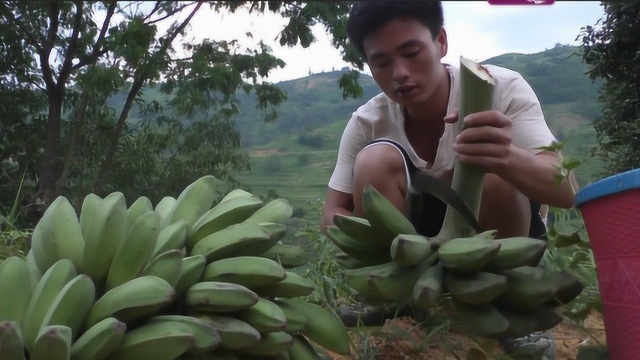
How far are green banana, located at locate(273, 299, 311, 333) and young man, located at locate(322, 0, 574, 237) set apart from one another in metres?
0.52

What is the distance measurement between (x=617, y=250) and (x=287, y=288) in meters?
0.51

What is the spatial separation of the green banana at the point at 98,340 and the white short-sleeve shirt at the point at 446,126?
96 centimetres

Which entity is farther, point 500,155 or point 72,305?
point 500,155

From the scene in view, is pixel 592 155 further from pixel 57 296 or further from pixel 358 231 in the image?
pixel 57 296

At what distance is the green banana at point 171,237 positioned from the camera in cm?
107

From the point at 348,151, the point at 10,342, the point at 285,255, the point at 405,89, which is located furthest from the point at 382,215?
the point at 348,151

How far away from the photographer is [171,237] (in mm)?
1089

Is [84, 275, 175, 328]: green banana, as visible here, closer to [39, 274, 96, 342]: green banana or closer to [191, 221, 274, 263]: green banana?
[39, 274, 96, 342]: green banana

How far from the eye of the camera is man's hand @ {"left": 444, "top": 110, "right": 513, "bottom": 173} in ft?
4.04

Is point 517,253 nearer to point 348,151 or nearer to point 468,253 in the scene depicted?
point 468,253

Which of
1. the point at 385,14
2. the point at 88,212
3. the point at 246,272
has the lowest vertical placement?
the point at 246,272

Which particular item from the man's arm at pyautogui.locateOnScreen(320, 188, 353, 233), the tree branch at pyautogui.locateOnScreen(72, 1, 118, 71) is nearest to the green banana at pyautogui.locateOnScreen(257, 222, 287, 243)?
the man's arm at pyautogui.locateOnScreen(320, 188, 353, 233)

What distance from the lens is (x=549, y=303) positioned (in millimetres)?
1186

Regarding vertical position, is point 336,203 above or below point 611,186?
below
